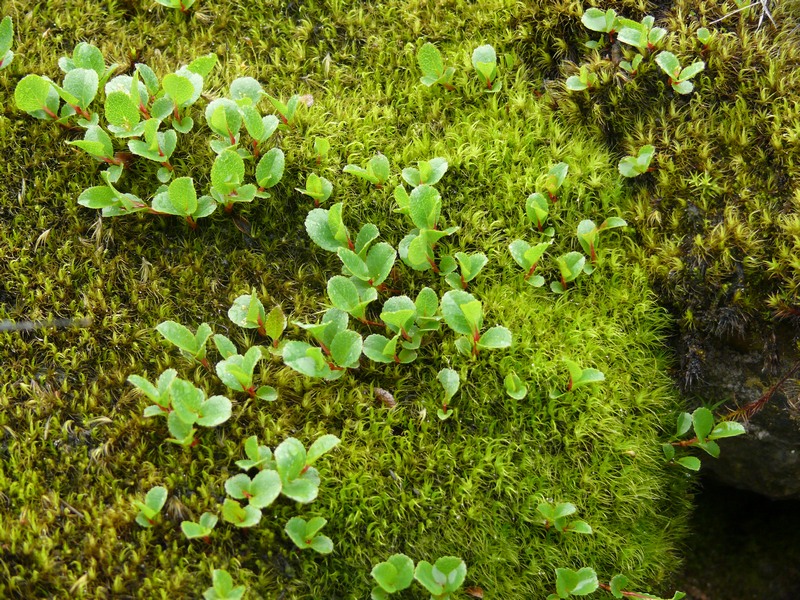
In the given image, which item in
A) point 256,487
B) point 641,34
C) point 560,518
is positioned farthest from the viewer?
point 641,34

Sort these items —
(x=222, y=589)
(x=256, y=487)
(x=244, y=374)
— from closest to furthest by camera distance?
(x=222, y=589), (x=256, y=487), (x=244, y=374)

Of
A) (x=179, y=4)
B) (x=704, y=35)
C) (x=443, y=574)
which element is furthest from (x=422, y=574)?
(x=179, y=4)

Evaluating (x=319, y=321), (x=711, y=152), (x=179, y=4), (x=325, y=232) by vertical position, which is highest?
(x=179, y=4)

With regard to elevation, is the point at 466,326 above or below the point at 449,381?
above

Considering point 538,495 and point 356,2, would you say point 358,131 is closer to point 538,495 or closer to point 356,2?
point 356,2

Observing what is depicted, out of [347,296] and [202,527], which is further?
[347,296]

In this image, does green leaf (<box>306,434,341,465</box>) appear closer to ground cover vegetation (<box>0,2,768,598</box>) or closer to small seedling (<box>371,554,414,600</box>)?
ground cover vegetation (<box>0,2,768,598</box>)

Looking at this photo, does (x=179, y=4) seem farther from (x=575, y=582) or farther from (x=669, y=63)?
(x=575, y=582)
